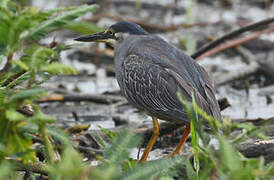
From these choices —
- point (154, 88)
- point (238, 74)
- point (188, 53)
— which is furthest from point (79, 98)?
point (238, 74)

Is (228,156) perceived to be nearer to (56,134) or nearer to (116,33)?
(56,134)

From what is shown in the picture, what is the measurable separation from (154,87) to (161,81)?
9 cm

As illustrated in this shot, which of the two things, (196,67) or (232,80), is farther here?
(232,80)

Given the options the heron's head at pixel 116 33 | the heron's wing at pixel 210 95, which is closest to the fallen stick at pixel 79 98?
the heron's head at pixel 116 33

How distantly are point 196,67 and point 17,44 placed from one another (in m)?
2.21

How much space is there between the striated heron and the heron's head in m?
0.21

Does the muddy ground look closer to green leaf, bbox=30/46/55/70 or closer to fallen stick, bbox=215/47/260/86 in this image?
fallen stick, bbox=215/47/260/86

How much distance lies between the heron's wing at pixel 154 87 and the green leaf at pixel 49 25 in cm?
150

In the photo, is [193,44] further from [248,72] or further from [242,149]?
[242,149]

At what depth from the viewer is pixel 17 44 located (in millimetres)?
2896

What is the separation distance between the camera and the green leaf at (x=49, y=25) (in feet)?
9.84

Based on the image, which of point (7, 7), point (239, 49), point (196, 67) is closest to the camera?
point (7, 7)

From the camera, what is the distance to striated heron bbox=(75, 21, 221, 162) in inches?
182

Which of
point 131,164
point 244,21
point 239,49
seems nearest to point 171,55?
point 131,164
